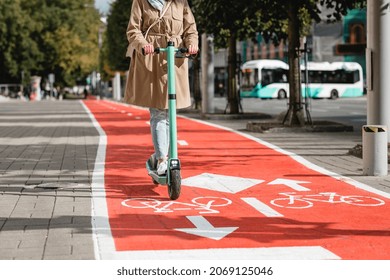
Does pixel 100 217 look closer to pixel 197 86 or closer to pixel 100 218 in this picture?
pixel 100 218

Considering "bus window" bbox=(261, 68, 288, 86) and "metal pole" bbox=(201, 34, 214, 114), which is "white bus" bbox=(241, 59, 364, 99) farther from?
"metal pole" bbox=(201, 34, 214, 114)

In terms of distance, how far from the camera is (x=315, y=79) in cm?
5959

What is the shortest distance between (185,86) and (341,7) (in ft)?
36.5

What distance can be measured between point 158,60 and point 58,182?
7.18 ft

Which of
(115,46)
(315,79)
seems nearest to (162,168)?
(115,46)

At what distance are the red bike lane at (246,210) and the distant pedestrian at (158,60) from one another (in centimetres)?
76

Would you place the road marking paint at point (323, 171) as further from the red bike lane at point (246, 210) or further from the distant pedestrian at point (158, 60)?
the distant pedestrian at point (158, 60)

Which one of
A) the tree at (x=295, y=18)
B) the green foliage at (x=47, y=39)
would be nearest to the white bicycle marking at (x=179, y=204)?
the tree at (x=295, y=18)

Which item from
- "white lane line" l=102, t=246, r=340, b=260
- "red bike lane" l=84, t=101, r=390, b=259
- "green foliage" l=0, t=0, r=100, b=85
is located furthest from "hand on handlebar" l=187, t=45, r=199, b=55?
"green foliage" l=0, t=0, r=100, b=85

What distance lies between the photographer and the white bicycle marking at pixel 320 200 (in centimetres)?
696

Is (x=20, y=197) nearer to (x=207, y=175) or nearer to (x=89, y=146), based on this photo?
(x=207, y=175)

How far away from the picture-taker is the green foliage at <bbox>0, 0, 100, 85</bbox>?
7962 centimetres

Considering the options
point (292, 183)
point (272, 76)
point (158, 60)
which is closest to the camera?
point (158, 60)

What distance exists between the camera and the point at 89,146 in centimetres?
1383
